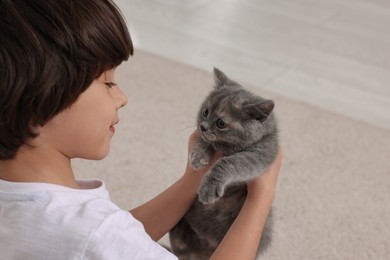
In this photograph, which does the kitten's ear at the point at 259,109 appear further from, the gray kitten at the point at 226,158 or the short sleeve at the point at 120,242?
the short sleeve at the point at 120,242

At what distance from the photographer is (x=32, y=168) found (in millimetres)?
750

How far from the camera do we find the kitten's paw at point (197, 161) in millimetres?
1066

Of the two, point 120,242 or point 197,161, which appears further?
point 197,161

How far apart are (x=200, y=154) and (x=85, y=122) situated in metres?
0.37

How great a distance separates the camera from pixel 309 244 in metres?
1.48

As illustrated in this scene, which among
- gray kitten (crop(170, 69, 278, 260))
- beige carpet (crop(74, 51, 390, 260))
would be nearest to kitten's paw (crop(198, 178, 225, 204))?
gray kitten (crop(170, 69, 278, 260))

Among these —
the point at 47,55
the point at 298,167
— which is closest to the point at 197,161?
the point at 47,55

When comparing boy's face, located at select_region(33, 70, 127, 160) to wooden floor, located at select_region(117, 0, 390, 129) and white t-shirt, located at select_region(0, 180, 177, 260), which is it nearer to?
white t-shirt, located at select_region(0, 180, 177, 260)

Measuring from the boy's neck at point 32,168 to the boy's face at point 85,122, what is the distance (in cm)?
2

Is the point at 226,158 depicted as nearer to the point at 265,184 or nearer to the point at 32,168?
the point at 265,184

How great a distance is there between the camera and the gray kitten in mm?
999

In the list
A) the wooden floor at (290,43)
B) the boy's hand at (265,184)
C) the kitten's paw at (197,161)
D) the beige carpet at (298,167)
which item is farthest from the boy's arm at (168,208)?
the wooden floor at (290,43)

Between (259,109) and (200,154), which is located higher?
(259,109)

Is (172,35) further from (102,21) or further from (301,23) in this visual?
(102,21)
